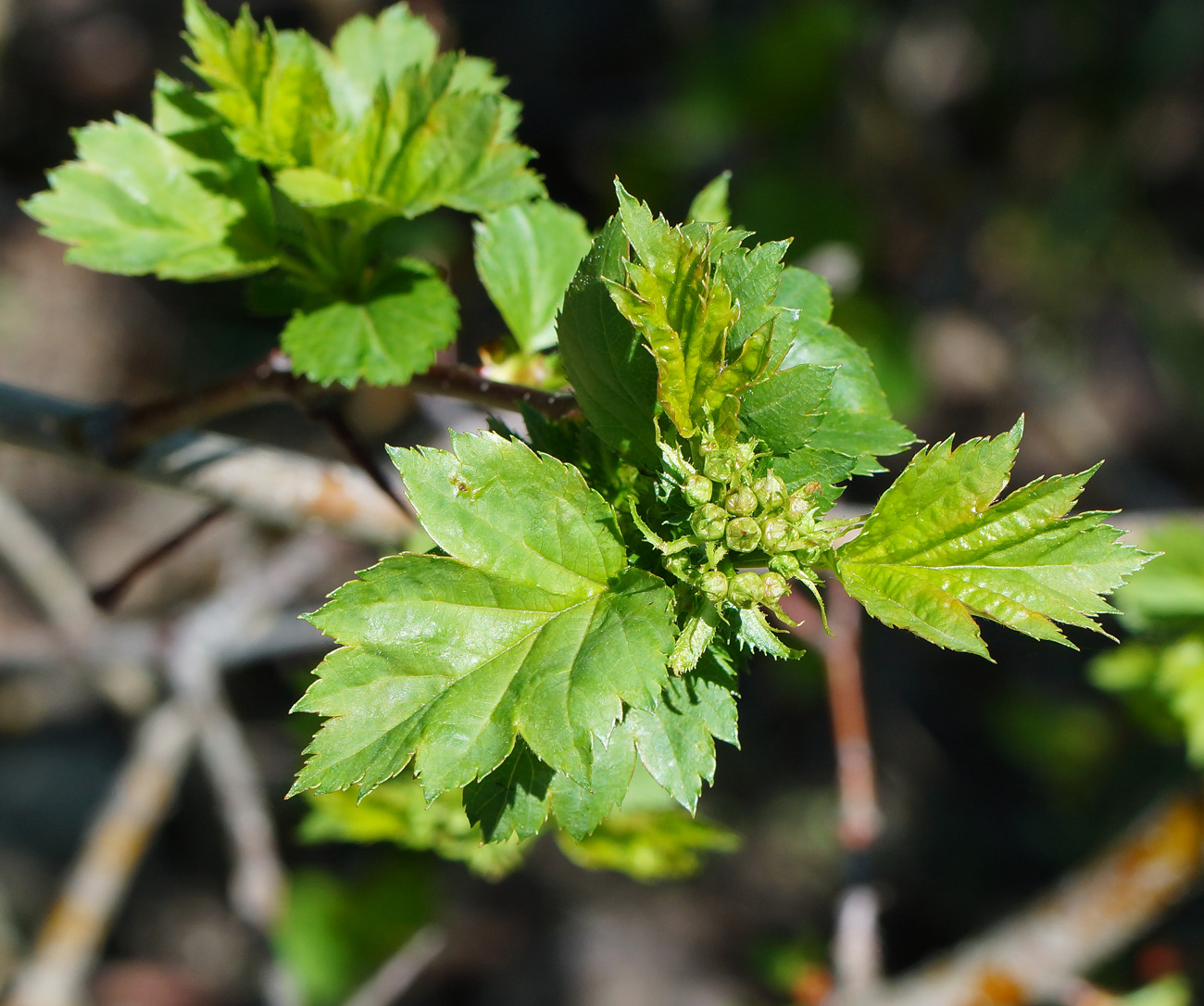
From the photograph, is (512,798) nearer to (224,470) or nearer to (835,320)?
(224,470)

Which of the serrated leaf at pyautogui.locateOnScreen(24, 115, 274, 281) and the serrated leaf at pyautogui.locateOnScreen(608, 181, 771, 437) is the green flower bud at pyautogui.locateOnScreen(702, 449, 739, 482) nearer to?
the serrated leaf at pyautogui.locateOnScreen(608, 181, 771, 437)

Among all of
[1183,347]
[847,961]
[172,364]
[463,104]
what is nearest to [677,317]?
[463,104]

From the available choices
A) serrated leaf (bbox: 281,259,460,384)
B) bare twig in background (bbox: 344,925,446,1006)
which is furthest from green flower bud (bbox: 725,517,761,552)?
bare twig in background (bbox: 344,925,446,1006)

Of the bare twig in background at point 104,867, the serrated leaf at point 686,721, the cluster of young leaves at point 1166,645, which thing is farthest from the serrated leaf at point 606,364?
the bare twig in background at point 104,867

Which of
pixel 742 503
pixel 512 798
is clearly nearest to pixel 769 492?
pixel 742 503

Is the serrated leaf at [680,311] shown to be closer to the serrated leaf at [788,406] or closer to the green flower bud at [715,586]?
the serrated leaf at [788,406]
